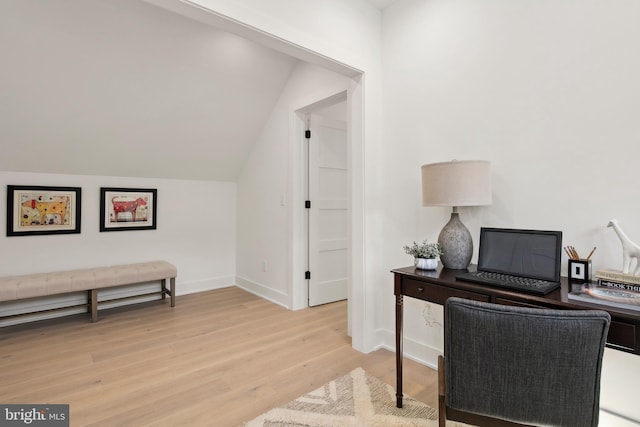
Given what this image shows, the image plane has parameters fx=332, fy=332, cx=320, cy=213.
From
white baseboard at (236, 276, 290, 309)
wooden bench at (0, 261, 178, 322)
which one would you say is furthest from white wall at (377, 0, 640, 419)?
wooden bench at (0, 261, 178, 322)

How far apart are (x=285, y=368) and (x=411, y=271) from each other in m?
1.11

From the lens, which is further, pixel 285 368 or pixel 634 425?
pixel 285 368

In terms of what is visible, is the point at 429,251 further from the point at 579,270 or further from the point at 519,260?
the point at 579,270

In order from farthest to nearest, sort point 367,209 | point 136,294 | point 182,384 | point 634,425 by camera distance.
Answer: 1. point 136,294
2. point 367,209
3. point 182,384
4. point 634,425

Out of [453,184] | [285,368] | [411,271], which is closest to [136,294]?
[285,368]

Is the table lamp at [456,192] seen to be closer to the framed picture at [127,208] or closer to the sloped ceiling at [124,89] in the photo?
the sloped ceiling at [124,89]

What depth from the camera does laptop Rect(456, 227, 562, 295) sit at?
4.99ft

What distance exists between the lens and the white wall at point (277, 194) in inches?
134

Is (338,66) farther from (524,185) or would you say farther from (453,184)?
(524,185)

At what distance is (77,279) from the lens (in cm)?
302

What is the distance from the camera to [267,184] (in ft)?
12.8

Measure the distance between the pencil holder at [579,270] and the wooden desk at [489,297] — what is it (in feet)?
0.14

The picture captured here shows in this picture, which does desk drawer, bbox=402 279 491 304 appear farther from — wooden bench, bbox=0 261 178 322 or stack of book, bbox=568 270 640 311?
wooden bench, bbox=0 261 178 322

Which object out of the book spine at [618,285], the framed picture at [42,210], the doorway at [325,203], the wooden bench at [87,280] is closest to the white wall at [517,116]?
the book spine at [618,285]
